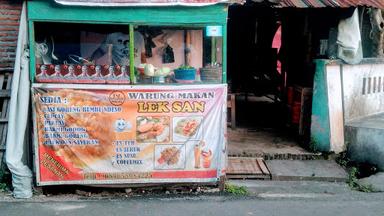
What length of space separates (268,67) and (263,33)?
125cm

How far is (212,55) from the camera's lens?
6.73 m

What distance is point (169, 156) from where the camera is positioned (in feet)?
21.0

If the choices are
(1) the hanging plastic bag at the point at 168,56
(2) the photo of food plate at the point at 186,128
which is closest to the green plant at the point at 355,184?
(2) the photo of food plate at the point at 186,128

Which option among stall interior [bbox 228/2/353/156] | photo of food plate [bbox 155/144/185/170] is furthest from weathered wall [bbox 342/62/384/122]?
photo of food plate [bbox 155/144/185/170]

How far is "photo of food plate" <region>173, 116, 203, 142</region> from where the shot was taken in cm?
635

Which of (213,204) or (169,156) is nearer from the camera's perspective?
(213,204)

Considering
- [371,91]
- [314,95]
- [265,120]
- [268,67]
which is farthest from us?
[268,67]

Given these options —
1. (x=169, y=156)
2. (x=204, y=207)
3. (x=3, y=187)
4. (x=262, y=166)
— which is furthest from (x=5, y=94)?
(x=262, y=166)

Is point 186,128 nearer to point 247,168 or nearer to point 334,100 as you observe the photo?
point 247,168

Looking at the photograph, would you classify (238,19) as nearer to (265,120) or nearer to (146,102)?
(265,120)

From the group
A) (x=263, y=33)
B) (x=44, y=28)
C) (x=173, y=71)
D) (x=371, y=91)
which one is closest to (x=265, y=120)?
(x=371, y=91)

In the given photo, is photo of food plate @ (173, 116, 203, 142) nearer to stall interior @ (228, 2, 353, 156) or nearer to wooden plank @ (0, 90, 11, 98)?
stall interior @ (228, 2, 353, 156)

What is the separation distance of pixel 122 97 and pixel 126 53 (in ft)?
2.55

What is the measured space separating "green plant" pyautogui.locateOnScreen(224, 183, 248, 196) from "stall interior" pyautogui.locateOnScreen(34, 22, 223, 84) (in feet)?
5.37
